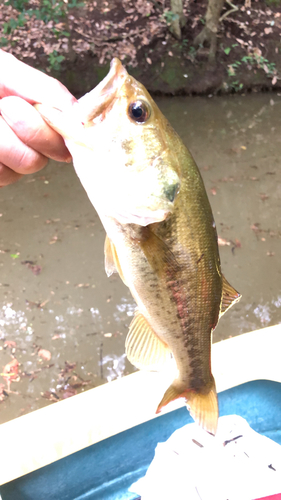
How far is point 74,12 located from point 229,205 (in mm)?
5790

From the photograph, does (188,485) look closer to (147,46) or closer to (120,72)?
(120,72)

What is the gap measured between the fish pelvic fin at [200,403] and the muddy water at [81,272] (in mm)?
1617

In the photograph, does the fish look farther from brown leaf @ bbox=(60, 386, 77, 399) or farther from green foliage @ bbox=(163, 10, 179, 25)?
green foliage @ bbox=(163, 10, 179, 25)

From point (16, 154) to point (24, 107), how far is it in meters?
0.14

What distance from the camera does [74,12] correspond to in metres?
7.52

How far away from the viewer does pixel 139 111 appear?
1.05 metres

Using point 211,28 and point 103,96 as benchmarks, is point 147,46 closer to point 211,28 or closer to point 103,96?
point 211,28

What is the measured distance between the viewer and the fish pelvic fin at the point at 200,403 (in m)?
1.33

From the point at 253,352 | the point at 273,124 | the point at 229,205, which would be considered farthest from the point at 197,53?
the point at 253,352

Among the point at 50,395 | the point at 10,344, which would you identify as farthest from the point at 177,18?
the point at 50,395

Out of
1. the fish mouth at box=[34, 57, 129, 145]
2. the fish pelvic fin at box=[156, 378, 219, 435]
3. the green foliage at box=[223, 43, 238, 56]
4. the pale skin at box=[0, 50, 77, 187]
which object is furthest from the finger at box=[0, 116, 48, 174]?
the green foliage at box=[223, 43, 238, 56]

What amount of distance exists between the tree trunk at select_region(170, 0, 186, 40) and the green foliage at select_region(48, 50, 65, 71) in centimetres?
235

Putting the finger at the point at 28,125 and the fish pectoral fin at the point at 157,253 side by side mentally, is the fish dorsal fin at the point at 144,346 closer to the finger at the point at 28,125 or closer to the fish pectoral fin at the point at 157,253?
the fish pectoral fin at the point at 157,253

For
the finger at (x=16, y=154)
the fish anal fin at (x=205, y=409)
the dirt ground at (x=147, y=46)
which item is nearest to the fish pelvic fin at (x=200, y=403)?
the fish anal fin at (x=205, y=409)
